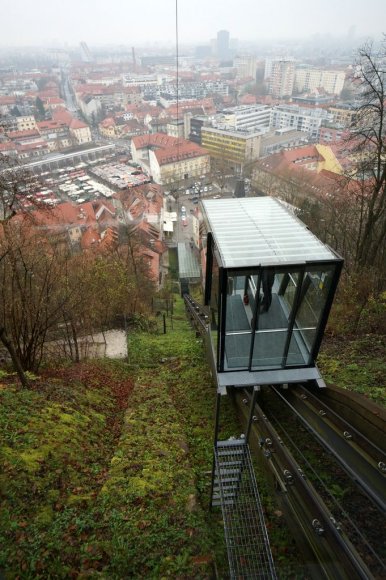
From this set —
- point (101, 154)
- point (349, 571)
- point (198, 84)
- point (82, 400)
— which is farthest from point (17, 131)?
point (349, 571)

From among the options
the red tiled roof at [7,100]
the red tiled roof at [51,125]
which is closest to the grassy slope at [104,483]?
the red tiled roof at [51,125]

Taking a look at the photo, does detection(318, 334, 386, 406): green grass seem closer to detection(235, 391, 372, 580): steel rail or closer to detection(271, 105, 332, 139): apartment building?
detection(235, 391, 372, 580): steel rail

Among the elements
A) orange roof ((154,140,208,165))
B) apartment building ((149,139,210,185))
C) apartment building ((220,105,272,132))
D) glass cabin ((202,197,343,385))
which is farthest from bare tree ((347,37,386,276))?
apartment building ((220,105,272,132))

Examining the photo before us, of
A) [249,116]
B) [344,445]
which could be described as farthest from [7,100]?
[344,445]

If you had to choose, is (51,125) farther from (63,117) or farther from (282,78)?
(282,78)

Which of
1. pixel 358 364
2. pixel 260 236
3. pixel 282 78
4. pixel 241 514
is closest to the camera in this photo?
pixel 241 514

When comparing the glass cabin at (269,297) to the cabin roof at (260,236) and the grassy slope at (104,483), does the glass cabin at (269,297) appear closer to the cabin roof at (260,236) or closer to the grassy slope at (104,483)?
the cabin roof at (260,236)
